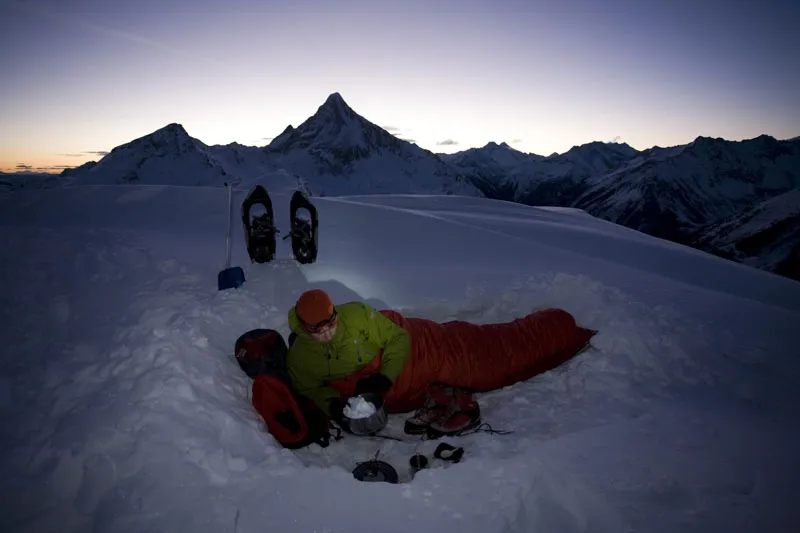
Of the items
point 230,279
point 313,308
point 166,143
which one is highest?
point 166,143

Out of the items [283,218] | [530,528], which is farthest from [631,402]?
[283,218]

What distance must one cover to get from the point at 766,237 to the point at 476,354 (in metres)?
129

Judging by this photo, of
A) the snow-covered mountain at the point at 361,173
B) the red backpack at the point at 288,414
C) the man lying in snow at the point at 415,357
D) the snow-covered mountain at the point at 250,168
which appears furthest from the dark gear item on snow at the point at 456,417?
the snow-covered mountain at the point at 361,173

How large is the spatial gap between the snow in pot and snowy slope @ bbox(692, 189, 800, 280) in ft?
363

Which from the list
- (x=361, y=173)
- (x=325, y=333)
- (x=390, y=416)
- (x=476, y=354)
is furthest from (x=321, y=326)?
(x=361, y=173)

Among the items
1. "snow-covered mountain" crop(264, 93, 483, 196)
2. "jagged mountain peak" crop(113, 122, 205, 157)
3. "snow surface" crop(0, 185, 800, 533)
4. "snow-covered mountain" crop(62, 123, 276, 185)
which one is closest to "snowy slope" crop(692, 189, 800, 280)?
"snow-covered mountain" crop(264, 93, 483, 196)

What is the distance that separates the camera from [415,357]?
11.6 feet

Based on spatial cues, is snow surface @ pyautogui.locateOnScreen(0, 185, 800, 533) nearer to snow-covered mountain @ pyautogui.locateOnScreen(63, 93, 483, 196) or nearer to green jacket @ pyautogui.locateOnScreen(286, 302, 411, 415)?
green jacket @ pyautogui.locateOnScreen(286, 302, 411, 415)

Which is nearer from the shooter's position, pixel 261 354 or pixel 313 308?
pixel 313 308

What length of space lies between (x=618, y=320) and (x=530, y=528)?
2542 millimetres

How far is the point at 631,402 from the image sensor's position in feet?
10.4

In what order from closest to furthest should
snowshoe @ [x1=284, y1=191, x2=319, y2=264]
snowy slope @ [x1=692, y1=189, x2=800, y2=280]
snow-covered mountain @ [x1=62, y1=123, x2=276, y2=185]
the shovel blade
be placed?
the shovel blade < snowshoe @ [x1=284, y1=191, x2=319, y2=264] < snowy slope @ [x1=692, y1=189, x2=800, y2=280] < snow-covered mountain @ [x1=62, y1=123, x2=276, y2=185]

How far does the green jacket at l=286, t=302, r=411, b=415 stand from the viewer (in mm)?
3279

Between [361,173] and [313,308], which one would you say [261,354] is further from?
[361,173]
